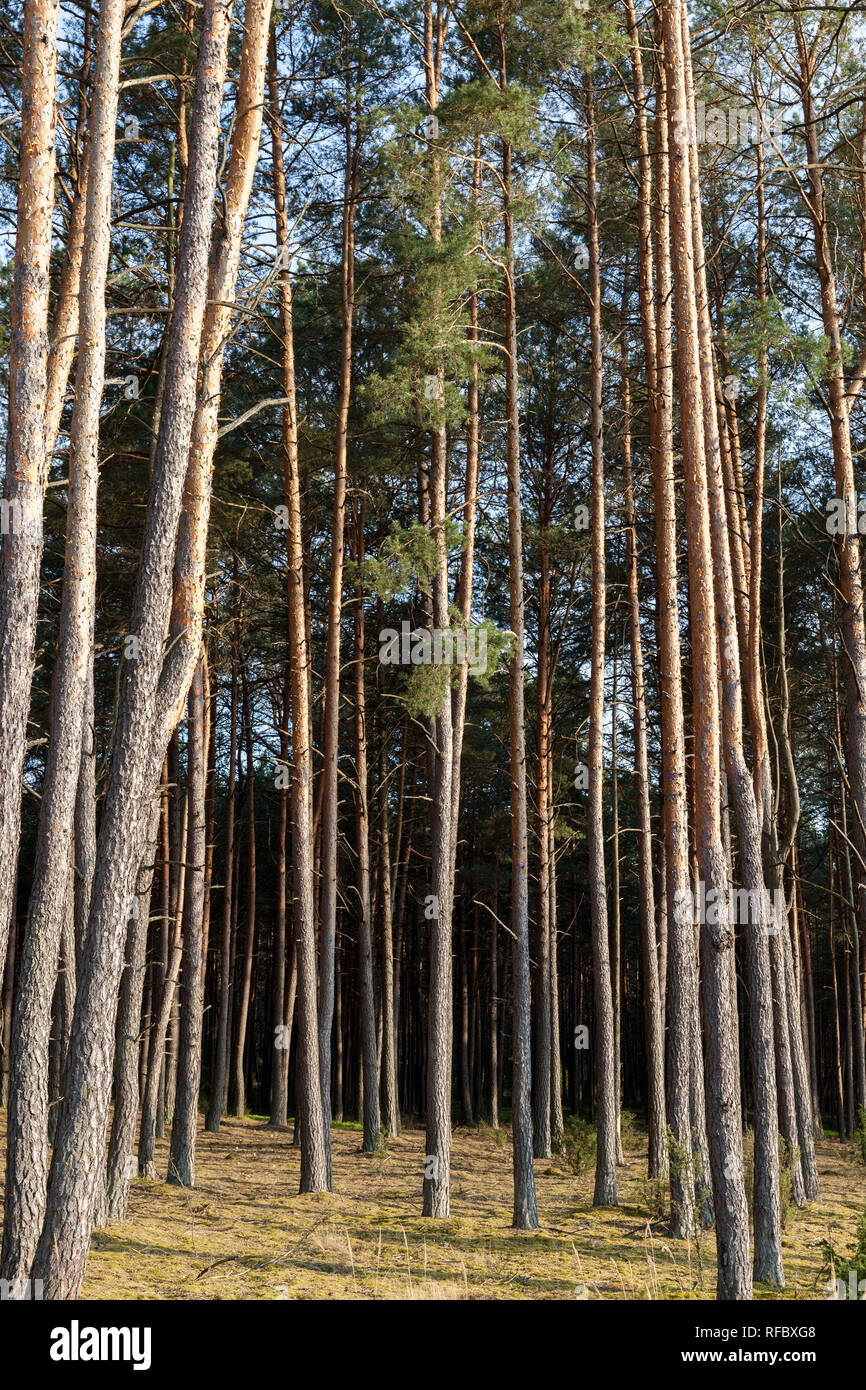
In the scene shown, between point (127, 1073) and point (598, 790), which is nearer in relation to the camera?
point (127, 1073)

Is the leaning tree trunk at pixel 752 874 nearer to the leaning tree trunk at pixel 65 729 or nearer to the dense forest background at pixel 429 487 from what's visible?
the dense forest background at pixel 429 487

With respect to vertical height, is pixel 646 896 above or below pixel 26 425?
below

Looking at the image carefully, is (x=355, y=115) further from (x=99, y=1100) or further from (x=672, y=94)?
(x=99, y=1100)

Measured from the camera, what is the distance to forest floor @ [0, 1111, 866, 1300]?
7.53 meters

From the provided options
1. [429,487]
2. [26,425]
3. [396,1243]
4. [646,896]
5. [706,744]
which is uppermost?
[429,487]

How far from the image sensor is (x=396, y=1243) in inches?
361

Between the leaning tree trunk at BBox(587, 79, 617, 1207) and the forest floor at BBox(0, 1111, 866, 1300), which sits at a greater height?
the leaning tree trunk at BBox(587, 79, 617, 1207)

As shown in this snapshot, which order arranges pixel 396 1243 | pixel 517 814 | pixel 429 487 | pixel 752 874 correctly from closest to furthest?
pixel 752 874, pixel 396 1243, pixel 517 814, pixel 429 487

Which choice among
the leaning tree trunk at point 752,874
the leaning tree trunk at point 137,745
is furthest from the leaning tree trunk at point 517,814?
the leaning tree trunk at point 137,745

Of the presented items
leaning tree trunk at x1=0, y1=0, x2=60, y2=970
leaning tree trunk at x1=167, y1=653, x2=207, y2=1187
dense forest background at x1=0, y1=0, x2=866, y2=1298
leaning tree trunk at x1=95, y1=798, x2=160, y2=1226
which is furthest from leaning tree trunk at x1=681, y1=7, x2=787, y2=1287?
leaning tree trunk at x1=167, y1=653, x2=207, y2=1187

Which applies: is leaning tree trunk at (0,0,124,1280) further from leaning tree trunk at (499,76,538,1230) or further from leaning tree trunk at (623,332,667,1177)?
leaning tree trunk at (623,332,667,1177)

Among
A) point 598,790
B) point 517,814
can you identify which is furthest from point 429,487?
point 598,790

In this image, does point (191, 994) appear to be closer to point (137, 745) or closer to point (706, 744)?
point (137, 745)

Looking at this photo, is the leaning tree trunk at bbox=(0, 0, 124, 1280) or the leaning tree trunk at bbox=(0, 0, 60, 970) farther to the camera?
the leaning tree trunk at bbox=(0, 0, 124, 1280)
